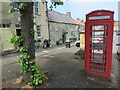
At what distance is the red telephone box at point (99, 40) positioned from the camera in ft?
11.7

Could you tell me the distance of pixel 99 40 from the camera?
4.30 metres

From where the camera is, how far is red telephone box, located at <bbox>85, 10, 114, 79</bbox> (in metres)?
3.56

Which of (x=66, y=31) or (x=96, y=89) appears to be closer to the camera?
(x=96, y=89)

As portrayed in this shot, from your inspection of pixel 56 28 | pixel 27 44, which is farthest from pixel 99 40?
pixel 56 28

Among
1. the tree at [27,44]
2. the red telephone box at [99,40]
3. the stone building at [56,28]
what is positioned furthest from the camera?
the stone building at [56,28]

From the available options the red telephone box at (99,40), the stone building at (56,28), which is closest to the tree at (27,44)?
the red telephone box at (99,40)

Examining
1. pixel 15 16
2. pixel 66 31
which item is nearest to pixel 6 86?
pixel 15 16

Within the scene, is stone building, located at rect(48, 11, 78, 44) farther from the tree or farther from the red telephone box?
the tree

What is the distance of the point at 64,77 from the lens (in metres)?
4.10

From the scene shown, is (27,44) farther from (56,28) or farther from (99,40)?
(56,28)

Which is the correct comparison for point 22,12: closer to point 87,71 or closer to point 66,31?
point 87,71

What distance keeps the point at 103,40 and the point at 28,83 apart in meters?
3.63

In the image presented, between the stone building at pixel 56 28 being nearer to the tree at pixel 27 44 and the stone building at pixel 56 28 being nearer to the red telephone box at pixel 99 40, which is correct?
the red telephone box at pixel 99 40

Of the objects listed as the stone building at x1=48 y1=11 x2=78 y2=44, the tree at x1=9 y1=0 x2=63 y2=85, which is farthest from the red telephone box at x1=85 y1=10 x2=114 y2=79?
the stone building at x1=48 y1=11 x2=78 y2=44
